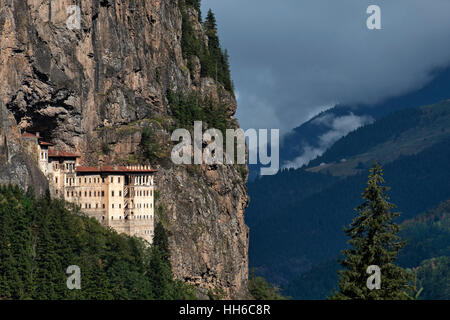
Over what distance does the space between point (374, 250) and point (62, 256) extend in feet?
230

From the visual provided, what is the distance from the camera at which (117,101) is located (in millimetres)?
167750

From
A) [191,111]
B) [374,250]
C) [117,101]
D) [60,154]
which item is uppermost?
[191,111]

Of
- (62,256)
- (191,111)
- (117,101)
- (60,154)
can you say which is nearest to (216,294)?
→ (191,111)

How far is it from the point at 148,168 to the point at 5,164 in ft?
82.6

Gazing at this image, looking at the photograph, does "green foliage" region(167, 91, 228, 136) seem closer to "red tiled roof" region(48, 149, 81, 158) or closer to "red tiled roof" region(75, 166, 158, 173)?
"red tiled roof" region(75, 166, 158, 173)

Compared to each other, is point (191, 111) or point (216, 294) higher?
point (191, 111)

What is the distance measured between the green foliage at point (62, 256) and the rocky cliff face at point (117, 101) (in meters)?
5.66

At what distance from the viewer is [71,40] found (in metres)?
158

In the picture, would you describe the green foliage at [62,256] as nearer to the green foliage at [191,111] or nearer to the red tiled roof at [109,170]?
the red tiled roof at [109,170]

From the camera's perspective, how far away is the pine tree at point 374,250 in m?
73.2

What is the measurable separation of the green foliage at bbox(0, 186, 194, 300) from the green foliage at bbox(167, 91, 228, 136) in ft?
126

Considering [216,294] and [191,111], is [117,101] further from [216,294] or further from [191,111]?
[216,294]
